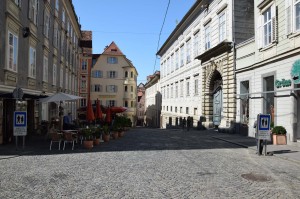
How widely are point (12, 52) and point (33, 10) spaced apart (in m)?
4.84

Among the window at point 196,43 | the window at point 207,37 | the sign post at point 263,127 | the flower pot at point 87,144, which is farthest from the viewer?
the window at point 196,43

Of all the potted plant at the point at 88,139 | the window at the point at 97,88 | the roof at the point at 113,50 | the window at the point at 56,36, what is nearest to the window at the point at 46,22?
the window at the point at 56,36

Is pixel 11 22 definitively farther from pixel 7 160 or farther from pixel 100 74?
pixel 100 74

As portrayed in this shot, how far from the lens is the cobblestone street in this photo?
654 centimetres

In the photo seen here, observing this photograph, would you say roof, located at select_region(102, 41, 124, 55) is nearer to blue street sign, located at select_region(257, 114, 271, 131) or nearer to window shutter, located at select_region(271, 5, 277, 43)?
window shutter, located at select_region(271, 5, 277, 43)

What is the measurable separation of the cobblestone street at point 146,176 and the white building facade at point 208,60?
43.0 ft

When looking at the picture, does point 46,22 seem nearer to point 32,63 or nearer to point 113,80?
point 32,63

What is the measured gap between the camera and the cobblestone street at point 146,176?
21.5 ft

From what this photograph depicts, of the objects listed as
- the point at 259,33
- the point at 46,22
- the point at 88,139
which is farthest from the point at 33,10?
the point at 259,33

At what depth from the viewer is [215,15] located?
86.7ft

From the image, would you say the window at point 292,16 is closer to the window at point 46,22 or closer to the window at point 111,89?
the window at point 46,22

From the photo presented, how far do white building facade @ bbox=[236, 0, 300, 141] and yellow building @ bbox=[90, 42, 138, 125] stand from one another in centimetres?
3900

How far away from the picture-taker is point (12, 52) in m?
15.7

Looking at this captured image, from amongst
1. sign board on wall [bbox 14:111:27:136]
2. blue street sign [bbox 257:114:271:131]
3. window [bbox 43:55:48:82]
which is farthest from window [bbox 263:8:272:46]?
window [bbox 43:55:48:82]
